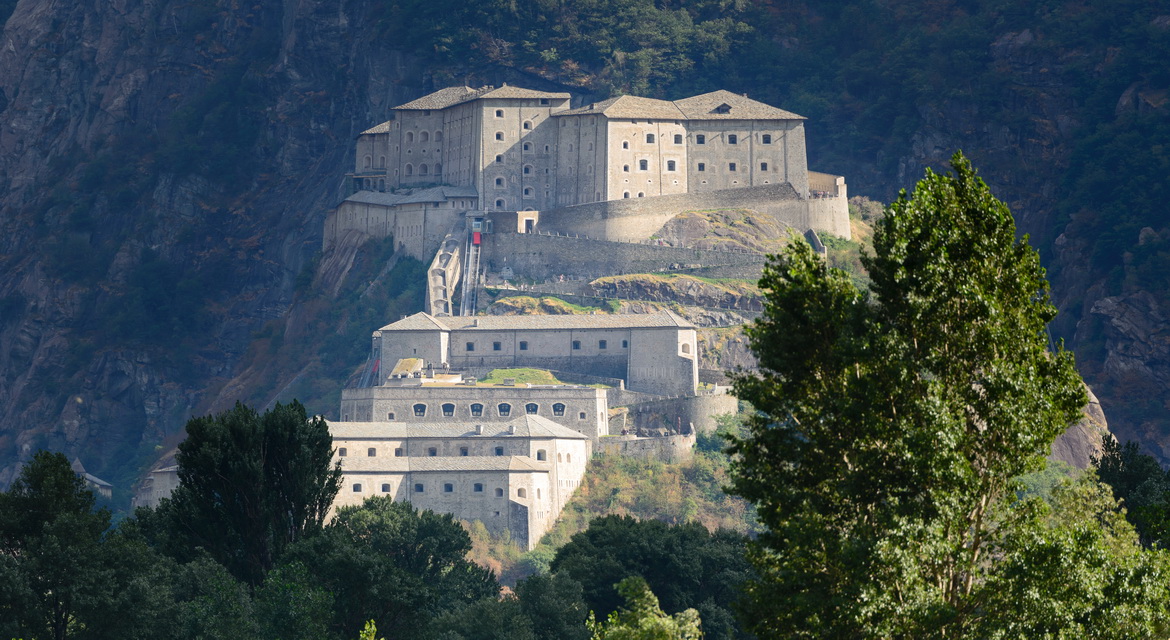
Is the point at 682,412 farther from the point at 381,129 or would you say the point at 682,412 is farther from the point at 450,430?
the point at 381,129

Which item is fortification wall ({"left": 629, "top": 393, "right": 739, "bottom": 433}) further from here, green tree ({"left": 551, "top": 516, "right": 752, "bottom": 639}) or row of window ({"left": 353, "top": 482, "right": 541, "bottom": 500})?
green tree ({"left": 551, "top": 516, "right": 752, "bottom": 639})

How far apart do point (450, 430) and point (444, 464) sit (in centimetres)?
337

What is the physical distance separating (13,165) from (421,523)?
103475mm

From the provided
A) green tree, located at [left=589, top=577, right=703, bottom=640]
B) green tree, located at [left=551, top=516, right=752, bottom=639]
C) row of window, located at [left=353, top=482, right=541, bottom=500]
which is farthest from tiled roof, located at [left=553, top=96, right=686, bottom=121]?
green tree, located at [left=589, top=577, right=703, bottom=640]

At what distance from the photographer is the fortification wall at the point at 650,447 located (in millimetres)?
93500

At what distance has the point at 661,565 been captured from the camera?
67000 millimetres

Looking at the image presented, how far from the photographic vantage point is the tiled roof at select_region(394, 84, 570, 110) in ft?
385

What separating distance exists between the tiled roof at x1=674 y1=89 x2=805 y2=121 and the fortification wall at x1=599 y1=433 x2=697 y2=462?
28650 millimetres

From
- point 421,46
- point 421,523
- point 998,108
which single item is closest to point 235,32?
point 421,46

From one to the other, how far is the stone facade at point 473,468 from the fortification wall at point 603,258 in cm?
1944

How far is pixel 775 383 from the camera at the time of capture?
31234 mm

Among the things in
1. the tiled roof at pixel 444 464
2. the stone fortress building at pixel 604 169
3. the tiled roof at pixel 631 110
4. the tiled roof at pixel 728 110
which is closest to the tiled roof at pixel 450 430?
the tiled roof at pixel 444 464

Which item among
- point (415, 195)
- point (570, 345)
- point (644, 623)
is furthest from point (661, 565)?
point (415, 195)

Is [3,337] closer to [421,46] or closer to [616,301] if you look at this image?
[421,46]
